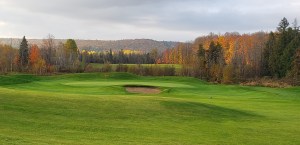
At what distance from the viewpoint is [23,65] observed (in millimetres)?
117938

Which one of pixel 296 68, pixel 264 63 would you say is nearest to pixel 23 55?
pixel 264 63

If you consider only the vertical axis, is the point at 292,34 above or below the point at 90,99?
above

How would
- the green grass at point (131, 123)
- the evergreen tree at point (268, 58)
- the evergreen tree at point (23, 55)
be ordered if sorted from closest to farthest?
the green grass at point (131, 123) → the evergreen tree at point (268, 58) → the evergreen tree at point (23, 55)

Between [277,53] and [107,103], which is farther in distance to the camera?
[277,53]

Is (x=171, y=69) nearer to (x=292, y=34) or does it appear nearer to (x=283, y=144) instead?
(x=292, y=34)

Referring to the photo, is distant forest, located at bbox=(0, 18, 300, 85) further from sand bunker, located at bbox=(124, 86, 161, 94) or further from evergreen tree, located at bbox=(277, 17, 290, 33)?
sand bunker, located at bbox=(124, 86, 161, 94)

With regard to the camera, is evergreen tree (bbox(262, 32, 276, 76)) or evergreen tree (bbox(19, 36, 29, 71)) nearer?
evergreen tree (bbox(262, 32, 276, 76))

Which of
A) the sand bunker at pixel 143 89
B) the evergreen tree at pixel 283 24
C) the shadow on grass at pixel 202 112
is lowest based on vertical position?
the sand bunker at pixel 143 89

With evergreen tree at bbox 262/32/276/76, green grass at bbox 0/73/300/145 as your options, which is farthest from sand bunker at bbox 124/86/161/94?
evergreen tree at bbox 262/32/276/76

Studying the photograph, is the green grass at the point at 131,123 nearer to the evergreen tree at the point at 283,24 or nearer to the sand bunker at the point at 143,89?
→ the sand bunker at the point at 143,89

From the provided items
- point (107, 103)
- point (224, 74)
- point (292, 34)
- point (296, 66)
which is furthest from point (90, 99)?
point (292, 34)

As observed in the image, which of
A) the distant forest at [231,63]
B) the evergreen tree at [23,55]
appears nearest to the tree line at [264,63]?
the distant forest at [231,63]

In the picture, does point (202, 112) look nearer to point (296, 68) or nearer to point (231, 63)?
point (296, 68)

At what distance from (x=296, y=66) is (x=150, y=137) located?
77.9m
